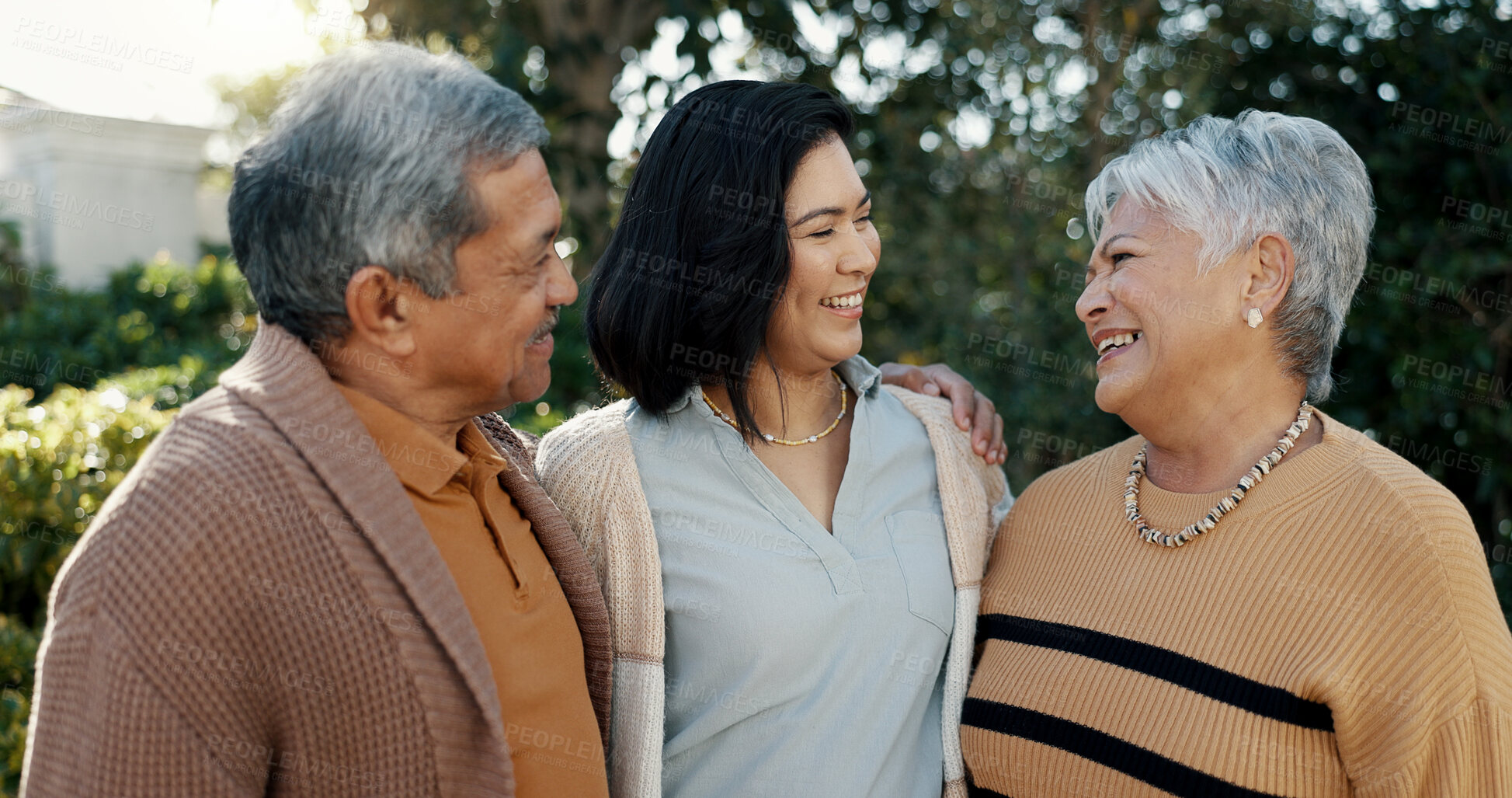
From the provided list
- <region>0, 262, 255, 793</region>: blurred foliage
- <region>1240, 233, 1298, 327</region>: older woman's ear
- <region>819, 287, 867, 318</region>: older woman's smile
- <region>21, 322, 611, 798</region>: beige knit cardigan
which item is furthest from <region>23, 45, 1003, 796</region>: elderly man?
<region>0, 262, 255, 793</region>: blurred foliage

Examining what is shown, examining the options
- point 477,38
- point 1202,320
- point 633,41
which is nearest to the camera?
point 1202,320

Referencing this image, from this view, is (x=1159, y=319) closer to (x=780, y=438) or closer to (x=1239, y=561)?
(x=1239, y=561)

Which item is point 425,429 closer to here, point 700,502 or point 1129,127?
point 700,502

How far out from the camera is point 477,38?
6051 mm

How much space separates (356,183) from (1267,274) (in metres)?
1.61

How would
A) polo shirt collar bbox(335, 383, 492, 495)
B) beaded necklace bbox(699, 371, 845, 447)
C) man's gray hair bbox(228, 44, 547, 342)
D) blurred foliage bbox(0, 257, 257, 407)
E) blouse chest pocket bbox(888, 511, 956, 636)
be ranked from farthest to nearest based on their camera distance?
1. blurred foliage bbox(0, 257, 257, 407)
2. beaded necklace bbox(699, 371, 845, 447)
3. blouse chest pocket bbox(888, 511, 956, 636)
4. polo shirt collar bbox(335, 383, 492, 495)
5. man's gray hair bbox(228, 44, 547, 342)

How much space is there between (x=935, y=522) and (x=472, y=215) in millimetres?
1199

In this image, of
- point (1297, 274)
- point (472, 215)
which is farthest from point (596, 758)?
point (1297, 274)

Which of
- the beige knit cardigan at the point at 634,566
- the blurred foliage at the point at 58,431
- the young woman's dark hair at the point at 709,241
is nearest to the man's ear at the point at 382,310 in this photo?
the beige knit cardigan at the point at 634,566

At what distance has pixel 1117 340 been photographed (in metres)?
2.20

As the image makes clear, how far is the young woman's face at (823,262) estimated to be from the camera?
87.0 inches

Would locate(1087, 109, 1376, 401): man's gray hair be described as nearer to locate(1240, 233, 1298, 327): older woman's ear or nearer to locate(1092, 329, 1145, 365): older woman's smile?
locate(1240, 233, 1298, 327): older woman's ear

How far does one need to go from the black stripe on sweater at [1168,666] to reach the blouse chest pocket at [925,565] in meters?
0.17

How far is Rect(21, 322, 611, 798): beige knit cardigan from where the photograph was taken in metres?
1.27
